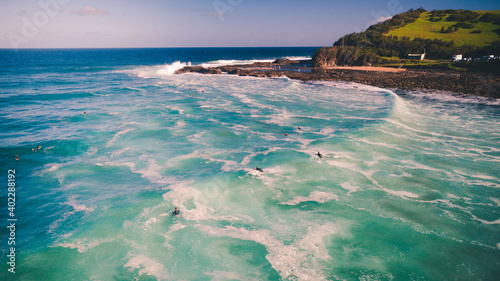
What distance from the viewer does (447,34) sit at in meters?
78.6

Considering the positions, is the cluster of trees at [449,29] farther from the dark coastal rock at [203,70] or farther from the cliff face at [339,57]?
the dark coastal rock at [203,70]

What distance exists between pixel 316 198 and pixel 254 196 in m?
3.80

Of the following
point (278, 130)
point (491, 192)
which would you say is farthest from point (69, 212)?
point (491, 192)

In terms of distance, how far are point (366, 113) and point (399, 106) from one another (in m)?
5.98

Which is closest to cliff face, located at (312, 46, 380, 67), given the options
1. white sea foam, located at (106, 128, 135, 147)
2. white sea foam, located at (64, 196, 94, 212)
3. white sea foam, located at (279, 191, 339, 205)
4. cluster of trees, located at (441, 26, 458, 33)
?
cluster of trees, located at (441, 26, 458, 33)

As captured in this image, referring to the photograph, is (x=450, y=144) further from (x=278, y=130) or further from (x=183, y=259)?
(x=183, y=259)

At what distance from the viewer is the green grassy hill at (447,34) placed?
70.7 m

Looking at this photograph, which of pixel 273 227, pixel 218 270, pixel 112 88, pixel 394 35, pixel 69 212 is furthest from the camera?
pixel 394 35

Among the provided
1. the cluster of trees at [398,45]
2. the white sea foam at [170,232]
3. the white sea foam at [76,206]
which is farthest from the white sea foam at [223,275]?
the cluster of trees at [398,45]

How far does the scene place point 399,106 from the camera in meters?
32.6

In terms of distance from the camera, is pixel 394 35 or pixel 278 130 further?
pixel 394 35

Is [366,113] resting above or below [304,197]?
above

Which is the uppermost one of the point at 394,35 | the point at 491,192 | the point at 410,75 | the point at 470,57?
the point at 394,35

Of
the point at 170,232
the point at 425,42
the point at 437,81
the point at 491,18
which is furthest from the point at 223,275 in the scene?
the point at 491,18
